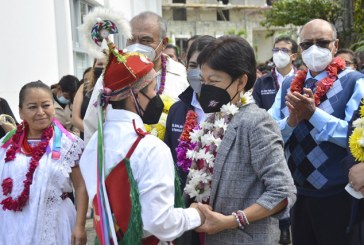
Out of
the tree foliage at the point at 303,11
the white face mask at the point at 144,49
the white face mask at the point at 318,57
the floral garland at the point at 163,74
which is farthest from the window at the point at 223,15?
the white face mask at the point at 318,57

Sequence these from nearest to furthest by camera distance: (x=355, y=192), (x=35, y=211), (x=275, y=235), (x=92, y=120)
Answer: (x=275, y=235), (x=355, y=192), (x=92, y=120), (x=35, y=211)

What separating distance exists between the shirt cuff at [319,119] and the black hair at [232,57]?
39.7 inches

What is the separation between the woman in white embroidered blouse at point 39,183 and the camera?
12.9 ft

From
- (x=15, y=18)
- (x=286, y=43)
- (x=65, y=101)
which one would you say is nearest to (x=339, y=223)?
(x=286, y=43)

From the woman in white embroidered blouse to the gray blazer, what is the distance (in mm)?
1282

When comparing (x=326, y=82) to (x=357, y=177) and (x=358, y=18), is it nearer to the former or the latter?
(x=357, y=177)

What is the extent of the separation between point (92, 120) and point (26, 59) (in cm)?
611

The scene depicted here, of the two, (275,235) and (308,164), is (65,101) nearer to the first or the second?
(308,164)

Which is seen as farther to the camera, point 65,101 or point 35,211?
point 65,101

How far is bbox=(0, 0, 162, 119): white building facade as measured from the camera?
856 cm

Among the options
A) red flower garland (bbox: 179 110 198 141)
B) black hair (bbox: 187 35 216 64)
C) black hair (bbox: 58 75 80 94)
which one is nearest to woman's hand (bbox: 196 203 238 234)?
red flower garland (bbox: 179 110 198 141)

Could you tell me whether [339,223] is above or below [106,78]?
below

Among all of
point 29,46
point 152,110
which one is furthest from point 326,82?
point 29,46

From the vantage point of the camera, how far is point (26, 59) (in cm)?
916
